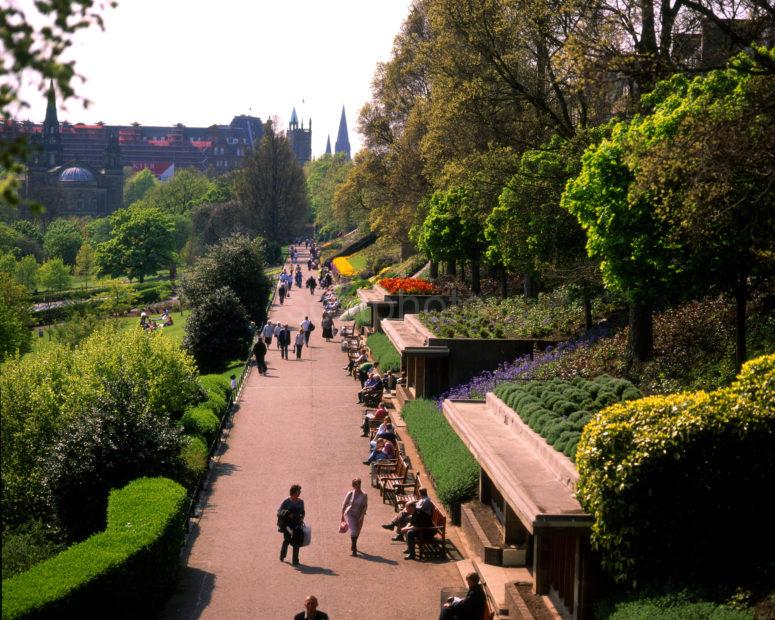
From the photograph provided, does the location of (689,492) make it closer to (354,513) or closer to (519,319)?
(354,513)

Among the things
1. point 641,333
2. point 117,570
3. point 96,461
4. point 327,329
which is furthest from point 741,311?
point 327,329

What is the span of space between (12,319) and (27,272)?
33.5m

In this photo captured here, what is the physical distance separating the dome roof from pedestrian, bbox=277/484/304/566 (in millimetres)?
140092

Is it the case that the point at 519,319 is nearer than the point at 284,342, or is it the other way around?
the point at 519,319

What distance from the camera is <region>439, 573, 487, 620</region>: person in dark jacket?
11.8 meters

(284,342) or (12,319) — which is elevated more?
(12,319)

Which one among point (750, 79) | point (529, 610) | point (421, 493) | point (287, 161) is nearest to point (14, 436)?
point (421, 493)

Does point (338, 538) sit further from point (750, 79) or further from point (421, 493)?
point (750, 79)

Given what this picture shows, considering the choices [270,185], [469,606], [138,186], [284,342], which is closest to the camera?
[469,606]

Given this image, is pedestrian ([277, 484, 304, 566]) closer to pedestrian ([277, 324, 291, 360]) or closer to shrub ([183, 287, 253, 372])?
pedestrian ([277, 324, 291, 360])

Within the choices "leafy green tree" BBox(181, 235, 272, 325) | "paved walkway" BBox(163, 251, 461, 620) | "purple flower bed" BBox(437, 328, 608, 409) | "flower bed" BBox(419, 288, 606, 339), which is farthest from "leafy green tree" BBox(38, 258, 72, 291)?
"purple flower bed" BBox(437, 328, 608, 409)

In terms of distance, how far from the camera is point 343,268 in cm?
6606

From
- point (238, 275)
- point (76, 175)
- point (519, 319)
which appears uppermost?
point (76, 175)

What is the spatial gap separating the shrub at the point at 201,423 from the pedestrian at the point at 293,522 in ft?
22.9
